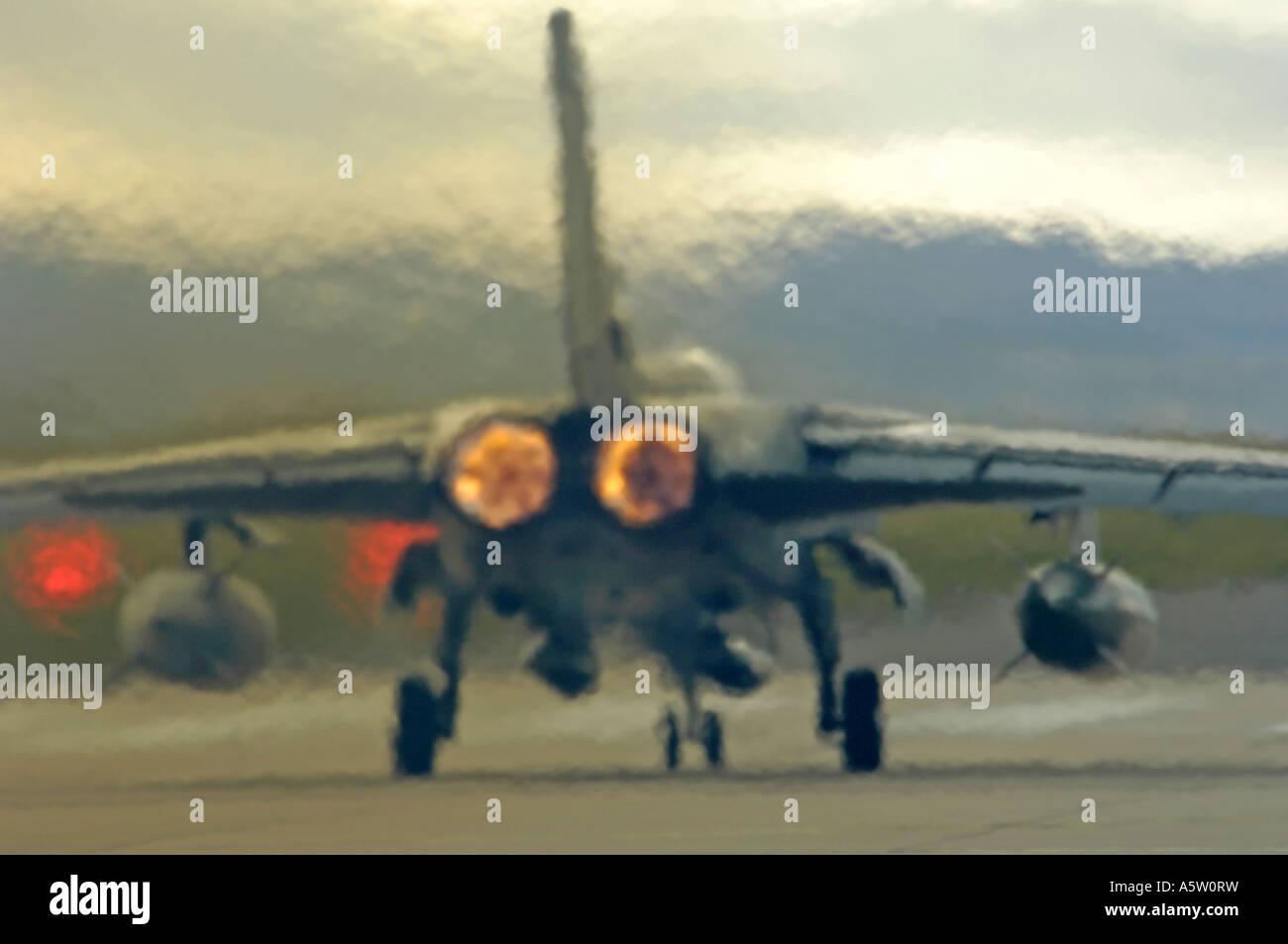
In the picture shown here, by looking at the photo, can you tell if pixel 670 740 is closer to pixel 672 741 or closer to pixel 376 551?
pixel 672 741

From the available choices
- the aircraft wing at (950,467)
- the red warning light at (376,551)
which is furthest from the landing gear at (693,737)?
the red warning light at (376,551)

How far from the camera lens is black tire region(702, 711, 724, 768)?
9.76 m

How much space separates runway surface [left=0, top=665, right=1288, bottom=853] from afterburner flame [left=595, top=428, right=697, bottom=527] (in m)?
1.32

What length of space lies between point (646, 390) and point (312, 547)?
10.3 feet

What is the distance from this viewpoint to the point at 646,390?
369 inches

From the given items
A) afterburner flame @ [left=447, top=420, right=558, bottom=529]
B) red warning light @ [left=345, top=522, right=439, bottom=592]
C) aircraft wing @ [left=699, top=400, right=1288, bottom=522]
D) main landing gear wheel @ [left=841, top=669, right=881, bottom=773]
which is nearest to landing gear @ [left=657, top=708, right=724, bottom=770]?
main landing gear wheel @ [left=841, top=669, right=881, bottom=773]

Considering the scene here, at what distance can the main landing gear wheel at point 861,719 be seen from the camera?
986cm

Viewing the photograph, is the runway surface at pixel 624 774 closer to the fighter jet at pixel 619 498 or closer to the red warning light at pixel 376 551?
the fighter jet at pixel 619 498

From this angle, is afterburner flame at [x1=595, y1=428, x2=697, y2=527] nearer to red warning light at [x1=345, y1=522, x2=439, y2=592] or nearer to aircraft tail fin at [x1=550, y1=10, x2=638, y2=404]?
aircraft tail fin at [x1=550, y1=10, x2=638, y2=404]

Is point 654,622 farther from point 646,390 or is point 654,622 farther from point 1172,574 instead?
point 1172,574

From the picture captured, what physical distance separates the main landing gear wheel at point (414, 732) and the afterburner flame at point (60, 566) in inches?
109

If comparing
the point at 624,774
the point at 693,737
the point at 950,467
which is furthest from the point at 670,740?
the point at 950,467

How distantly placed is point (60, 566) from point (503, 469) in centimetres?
395

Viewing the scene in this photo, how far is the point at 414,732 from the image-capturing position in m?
9.69
